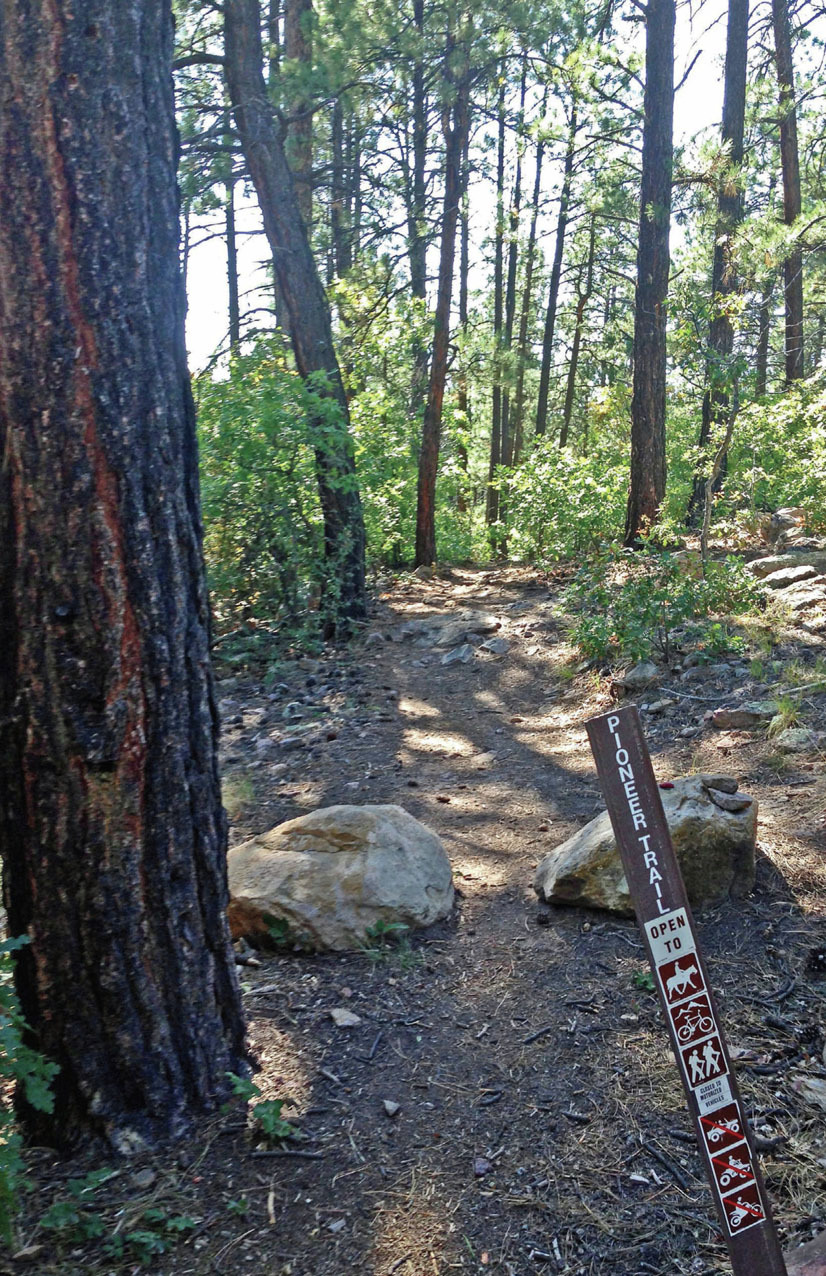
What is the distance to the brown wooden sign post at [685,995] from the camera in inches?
74.5

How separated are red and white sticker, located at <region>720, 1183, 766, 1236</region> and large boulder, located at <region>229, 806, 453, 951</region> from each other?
193 cm

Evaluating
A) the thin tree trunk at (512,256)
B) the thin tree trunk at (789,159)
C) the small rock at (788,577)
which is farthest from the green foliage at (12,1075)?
the thin tree trunk at (512,256)

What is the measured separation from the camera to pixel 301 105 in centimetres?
1016

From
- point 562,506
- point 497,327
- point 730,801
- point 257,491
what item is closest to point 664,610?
point 730,801

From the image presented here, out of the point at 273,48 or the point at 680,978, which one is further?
the point at 273,48

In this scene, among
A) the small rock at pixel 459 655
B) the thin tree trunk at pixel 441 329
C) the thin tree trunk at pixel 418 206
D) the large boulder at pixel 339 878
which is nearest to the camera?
the large boulder at pixel 339 878

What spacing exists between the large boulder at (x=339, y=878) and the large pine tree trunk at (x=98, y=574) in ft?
3.66

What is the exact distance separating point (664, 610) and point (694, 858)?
345 cm

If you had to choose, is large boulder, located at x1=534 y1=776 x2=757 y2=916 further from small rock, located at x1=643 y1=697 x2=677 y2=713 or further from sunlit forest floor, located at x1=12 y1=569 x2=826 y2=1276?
small rock, located at x1=643 y1=697 x2=677 y2=713

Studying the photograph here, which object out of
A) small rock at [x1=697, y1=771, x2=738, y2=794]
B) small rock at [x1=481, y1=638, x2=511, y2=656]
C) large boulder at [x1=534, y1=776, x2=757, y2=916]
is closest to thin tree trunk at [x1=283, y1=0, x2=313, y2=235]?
small rock at [x1=481, y1=638, x2=511, y2=656]

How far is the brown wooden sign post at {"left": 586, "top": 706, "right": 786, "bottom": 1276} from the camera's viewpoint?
1894 millimetres

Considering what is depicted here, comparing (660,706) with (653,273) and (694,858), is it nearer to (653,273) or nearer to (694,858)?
(694,858)

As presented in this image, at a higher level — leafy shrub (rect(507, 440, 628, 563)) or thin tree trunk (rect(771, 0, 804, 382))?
thin tree trunk (rect(771, 0, 804, 382))

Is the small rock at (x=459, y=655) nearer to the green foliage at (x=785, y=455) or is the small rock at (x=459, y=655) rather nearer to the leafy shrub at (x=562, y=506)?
the green foliage at (x=785, y=455)
